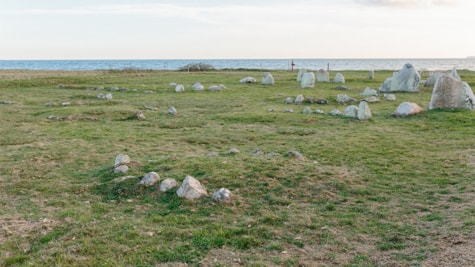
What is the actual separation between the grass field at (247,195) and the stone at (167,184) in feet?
0.69

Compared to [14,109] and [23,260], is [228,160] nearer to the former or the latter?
[23,260]

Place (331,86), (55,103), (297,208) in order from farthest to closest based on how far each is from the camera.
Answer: (331,86), (55,103), (297,208)

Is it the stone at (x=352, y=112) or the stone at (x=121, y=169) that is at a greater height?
the stone at (x=352, y=112)

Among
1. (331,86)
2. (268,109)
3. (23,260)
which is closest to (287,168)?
(23,260)

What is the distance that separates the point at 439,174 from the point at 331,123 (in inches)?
297

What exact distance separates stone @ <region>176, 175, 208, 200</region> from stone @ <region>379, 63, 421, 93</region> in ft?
79.4

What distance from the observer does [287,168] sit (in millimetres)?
10344

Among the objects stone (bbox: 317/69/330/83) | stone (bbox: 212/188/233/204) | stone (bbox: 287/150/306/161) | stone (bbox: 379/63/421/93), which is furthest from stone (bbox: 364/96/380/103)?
stone (bbox: 212/188/233/204)

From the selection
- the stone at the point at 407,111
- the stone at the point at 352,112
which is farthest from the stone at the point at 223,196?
the stone at the point at 407,111

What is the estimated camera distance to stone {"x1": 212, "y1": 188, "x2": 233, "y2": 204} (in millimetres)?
8398

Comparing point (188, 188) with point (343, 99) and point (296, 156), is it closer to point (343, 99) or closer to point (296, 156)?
point (296, 156)

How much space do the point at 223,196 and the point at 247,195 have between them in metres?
0.68

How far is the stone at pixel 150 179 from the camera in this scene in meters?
9.29

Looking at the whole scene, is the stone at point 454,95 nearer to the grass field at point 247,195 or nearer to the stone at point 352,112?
the grass field at point 247,195
